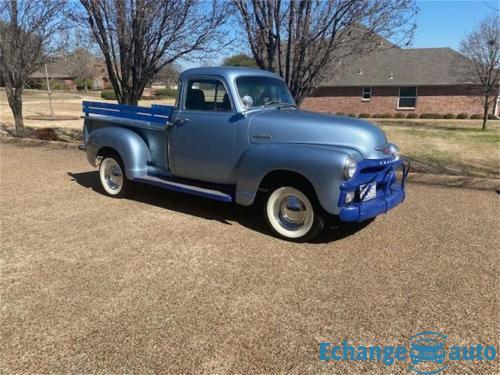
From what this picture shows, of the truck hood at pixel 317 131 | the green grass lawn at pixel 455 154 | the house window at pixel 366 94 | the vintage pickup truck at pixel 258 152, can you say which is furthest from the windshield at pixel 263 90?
the house window at pixel 366 94

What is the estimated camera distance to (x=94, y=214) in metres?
5.69

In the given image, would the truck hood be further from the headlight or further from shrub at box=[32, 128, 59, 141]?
shrub at box=[32, 128, 59, 141]

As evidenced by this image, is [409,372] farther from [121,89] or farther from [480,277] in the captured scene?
[121,89]

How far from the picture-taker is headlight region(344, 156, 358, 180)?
13.9 feet

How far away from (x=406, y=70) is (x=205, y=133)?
28.8 m

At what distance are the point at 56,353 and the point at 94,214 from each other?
3.10m

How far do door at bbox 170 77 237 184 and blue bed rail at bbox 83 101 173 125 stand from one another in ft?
0.98

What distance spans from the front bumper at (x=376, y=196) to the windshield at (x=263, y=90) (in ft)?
5.59

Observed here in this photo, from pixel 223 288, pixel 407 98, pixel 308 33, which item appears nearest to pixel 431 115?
pixel 407 98

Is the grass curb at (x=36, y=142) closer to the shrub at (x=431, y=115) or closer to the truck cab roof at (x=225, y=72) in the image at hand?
the truck cab roof at (x=225, y=72)

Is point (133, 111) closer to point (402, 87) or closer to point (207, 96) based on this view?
point (207, 96)

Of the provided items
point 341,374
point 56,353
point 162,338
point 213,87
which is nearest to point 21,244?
A: point 56,353

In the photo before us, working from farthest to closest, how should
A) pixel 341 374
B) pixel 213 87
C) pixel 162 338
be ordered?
pixel 213 87 < pixel 162 338 < pixel 341 374

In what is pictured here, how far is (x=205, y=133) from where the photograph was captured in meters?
5.37
